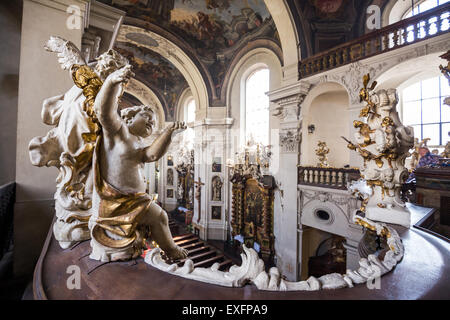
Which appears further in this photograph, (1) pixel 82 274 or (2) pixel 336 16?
(2) pixel 336 16

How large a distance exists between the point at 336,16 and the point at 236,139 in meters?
6.17

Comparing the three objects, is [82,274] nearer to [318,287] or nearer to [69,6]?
[318,287]

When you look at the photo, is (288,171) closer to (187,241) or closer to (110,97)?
(187,241)

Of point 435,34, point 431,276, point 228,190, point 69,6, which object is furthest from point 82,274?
point 228,190

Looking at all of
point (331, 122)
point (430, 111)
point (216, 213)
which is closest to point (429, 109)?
point (430, 111)

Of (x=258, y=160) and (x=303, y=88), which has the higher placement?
(x=303, y=88)

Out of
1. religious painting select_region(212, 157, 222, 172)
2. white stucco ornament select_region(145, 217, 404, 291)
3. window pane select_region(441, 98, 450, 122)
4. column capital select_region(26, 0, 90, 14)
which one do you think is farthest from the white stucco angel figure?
window pane select_region(441, 98, 450, 122)

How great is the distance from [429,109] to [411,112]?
505 millimetres

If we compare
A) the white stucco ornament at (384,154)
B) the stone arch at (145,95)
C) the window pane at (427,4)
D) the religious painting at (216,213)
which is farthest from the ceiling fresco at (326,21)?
the stone arch at (145,95)

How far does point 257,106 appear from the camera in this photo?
1013 centimetres

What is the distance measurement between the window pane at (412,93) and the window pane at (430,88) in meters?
0.16

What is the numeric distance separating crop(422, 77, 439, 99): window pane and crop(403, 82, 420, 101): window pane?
162 millimetres

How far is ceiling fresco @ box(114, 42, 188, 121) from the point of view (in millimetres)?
12234

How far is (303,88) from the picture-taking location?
21.8 ft
